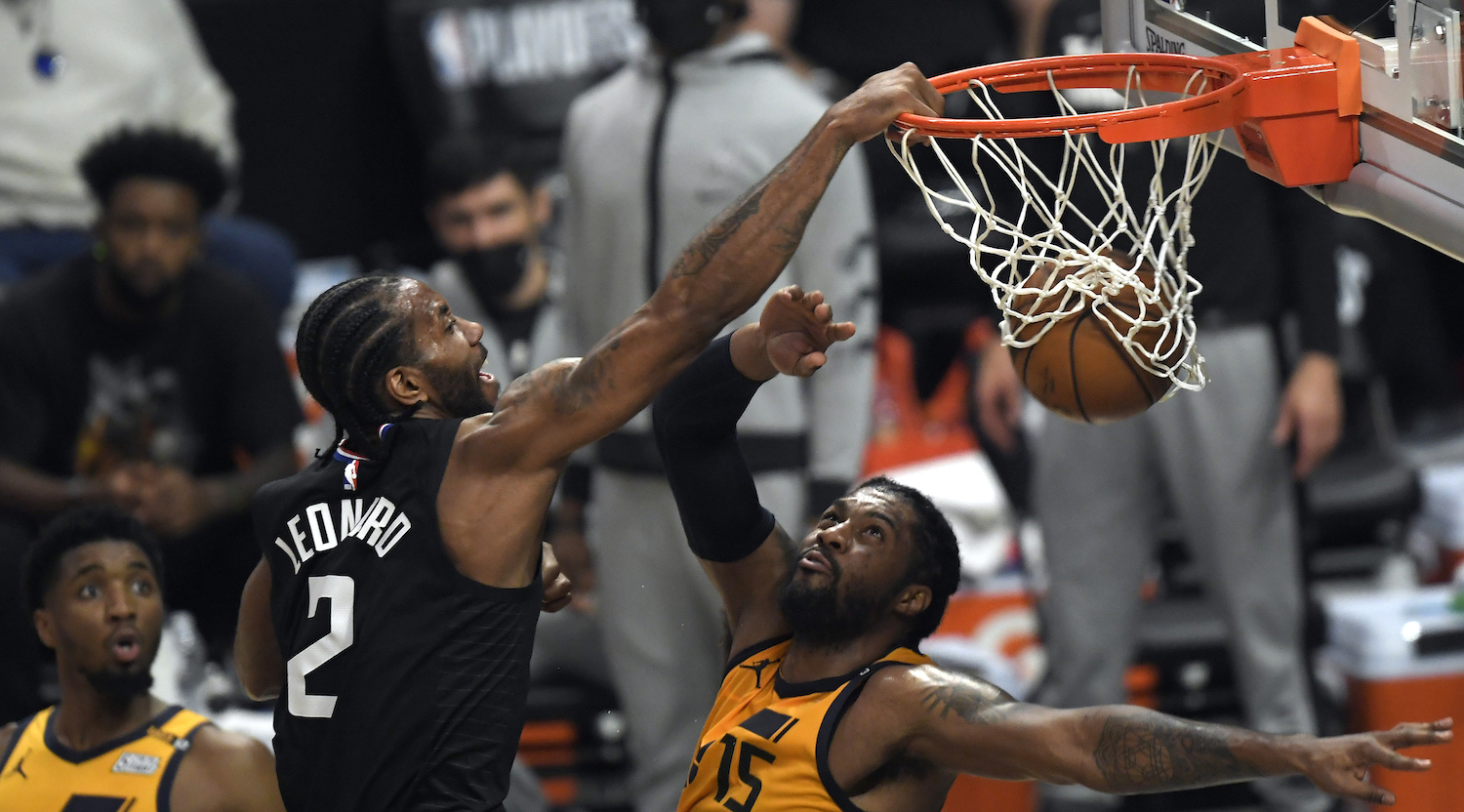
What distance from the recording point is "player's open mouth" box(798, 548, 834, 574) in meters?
3.66

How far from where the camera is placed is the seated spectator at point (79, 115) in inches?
274

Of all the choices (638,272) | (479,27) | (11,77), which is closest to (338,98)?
→ (479,27)

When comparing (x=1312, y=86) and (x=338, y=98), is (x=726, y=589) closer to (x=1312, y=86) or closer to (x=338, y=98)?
(x=1312, y=86)

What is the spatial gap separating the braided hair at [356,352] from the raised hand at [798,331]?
2.27 feet

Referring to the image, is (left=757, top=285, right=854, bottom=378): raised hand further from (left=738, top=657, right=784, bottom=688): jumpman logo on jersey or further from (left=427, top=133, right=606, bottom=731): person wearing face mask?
(left=427, top=133, right=606, bottom=731): person wearing face mask

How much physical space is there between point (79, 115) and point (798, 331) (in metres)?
4.74

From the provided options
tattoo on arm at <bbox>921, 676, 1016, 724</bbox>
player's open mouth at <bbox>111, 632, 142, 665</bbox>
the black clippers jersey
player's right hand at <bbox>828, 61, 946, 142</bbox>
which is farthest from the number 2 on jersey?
player's right hand at <bbox>828, 61, 946, 142</bbox>

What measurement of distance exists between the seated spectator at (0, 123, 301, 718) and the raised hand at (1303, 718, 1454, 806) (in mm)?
4183

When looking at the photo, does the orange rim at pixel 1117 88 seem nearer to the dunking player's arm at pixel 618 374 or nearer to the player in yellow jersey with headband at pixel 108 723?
the dunking player's arm at pixel 618 374

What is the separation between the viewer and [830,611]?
11.9ft

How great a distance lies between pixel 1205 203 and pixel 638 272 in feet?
5.98

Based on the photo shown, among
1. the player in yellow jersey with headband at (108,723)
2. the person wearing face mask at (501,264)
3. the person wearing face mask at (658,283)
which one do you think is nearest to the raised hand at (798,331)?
the player in yellow jersey with headband at (108,723)

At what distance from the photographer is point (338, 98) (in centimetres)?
838

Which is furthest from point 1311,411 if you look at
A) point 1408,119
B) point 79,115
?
point 79,115
